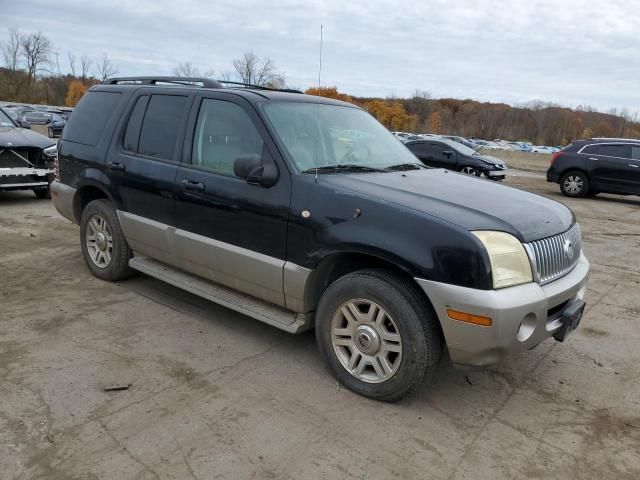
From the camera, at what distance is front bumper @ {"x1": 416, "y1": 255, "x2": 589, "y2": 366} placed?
287 cm

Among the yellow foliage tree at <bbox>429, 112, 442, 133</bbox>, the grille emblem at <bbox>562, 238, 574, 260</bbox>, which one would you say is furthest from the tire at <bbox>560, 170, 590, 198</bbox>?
the yellow foliage tree at <bbox>429, 112, 442, 133</bbox>

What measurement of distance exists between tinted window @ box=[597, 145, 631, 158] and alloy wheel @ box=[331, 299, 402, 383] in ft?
44.8

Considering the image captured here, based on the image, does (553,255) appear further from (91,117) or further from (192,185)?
(91,117)

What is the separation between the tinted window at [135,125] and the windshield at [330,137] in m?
1.44

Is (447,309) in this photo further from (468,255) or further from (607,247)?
(607,247)

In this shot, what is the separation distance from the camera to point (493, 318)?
285 centimetres

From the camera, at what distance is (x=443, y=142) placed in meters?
17.5

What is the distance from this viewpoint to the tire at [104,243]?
5.05 meters

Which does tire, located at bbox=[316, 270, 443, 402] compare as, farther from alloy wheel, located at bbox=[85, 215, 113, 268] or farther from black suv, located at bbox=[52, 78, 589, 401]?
alloy wheel, located at bbox=[85, 215, 113, 268]

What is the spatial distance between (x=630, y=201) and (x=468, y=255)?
14.8 metres

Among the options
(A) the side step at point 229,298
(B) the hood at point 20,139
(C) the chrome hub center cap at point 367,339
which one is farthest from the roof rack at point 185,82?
(B) the hood at point 20,139

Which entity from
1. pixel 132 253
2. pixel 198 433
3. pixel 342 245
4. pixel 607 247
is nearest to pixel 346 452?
pixel 198 433

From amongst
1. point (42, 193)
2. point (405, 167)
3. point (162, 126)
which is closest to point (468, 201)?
point (405, 167)

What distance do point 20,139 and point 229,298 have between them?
7.05 m
